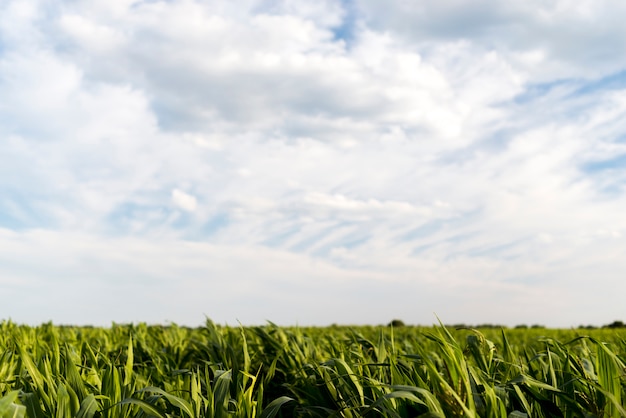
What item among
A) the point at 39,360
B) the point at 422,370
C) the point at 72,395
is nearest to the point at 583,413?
the point at 422,370

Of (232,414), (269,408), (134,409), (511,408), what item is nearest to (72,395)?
(134,409)

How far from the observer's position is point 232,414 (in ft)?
8.21

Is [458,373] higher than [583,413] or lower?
higher

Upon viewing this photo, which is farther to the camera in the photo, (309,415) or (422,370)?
(422,370)

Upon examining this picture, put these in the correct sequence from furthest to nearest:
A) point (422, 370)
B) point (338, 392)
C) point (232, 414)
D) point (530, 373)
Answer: point (530, 373)
point (422, 370)
point (338, 392)
point (232, 414)

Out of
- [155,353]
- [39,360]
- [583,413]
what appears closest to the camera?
[583,413]

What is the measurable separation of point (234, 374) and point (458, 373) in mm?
2351

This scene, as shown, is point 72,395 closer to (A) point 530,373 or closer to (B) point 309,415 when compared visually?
(B) point 309,415

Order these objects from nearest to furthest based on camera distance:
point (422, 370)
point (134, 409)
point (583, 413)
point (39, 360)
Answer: point (583, 413) → point (134, 409) → point (422, 370) → point (39, 360)

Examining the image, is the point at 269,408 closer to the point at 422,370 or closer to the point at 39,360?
the point at 422,370

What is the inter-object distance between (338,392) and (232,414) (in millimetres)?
688

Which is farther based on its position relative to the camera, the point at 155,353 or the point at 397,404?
the point at 155,353

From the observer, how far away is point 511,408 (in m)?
2.65

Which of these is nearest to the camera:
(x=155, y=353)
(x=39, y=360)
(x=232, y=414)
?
(x=232, y=414)
